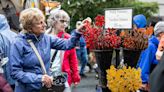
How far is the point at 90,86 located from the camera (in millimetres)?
13938

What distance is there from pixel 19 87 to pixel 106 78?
957mm

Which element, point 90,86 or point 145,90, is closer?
point 145,90

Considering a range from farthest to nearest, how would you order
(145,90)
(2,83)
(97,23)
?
(145,90) → (97,23) → (2,83)

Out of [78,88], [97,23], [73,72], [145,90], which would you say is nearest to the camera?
[97,23]

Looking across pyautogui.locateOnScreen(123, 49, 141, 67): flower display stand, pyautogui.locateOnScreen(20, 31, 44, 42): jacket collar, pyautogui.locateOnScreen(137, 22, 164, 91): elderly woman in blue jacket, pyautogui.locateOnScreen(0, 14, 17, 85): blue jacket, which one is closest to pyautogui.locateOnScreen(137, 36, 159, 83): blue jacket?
pyautogui.locateOnScreen(137, 22, 164, 91): elderly woman in blue jacket

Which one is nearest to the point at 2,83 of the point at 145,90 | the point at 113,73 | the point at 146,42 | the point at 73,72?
the point at 113,73

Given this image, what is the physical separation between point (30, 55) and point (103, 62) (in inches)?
31.5

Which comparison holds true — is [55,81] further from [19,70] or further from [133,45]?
[133,45]

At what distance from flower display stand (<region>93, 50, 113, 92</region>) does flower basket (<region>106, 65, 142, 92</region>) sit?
233 millimetres

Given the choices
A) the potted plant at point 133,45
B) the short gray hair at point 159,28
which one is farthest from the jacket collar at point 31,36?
the short gray hair at point 159,28

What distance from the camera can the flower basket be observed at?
190 inches

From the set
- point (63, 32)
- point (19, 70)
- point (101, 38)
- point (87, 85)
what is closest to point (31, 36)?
point (19, 70)

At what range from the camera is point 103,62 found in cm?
508

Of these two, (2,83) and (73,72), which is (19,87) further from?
(73,72)
